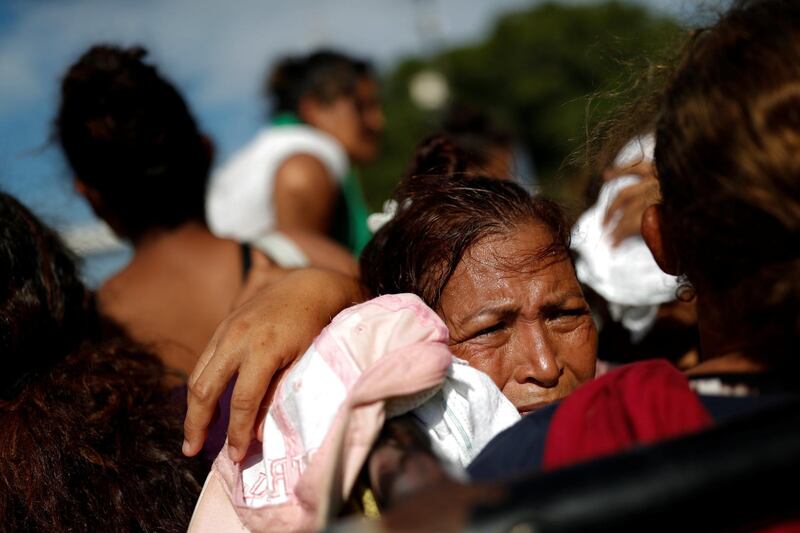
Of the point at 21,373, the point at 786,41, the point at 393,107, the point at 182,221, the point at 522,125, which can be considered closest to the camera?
the point at 786,41

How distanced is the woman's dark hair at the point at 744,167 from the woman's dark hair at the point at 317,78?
3.98 metres

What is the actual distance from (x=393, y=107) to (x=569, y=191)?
4254 cm

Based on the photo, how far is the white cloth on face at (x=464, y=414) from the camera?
1.35 m

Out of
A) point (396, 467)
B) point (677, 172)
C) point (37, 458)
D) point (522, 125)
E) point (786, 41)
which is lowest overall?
point (522, 125)

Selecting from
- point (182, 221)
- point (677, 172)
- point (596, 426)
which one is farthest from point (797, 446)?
point (182, 221)

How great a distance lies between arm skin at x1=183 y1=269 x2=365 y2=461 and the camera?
135cm

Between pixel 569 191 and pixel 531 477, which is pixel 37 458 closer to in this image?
pixel 531 477

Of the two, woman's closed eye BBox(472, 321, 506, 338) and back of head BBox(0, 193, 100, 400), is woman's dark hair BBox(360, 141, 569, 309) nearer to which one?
woman's closed eye BBox(472, 321, 506, 338)

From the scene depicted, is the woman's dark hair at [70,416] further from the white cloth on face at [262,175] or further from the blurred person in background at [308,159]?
the white cloth on face at [262,175]

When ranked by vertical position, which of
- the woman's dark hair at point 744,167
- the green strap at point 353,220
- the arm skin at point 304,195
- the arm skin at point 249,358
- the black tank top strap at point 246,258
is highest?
the woman's dark hair at point 744,167

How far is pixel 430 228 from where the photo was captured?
1.79 metres

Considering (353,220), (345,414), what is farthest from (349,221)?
(345,414)

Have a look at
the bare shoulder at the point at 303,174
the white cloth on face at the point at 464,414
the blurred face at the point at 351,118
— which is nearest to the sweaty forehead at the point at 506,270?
the white cloth on face at the point at 464,414

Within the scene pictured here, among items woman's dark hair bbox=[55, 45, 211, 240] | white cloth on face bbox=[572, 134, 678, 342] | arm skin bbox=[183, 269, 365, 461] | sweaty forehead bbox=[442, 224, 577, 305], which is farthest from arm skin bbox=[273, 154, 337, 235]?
arm skin bbox=[183, 269, 365, 461]
